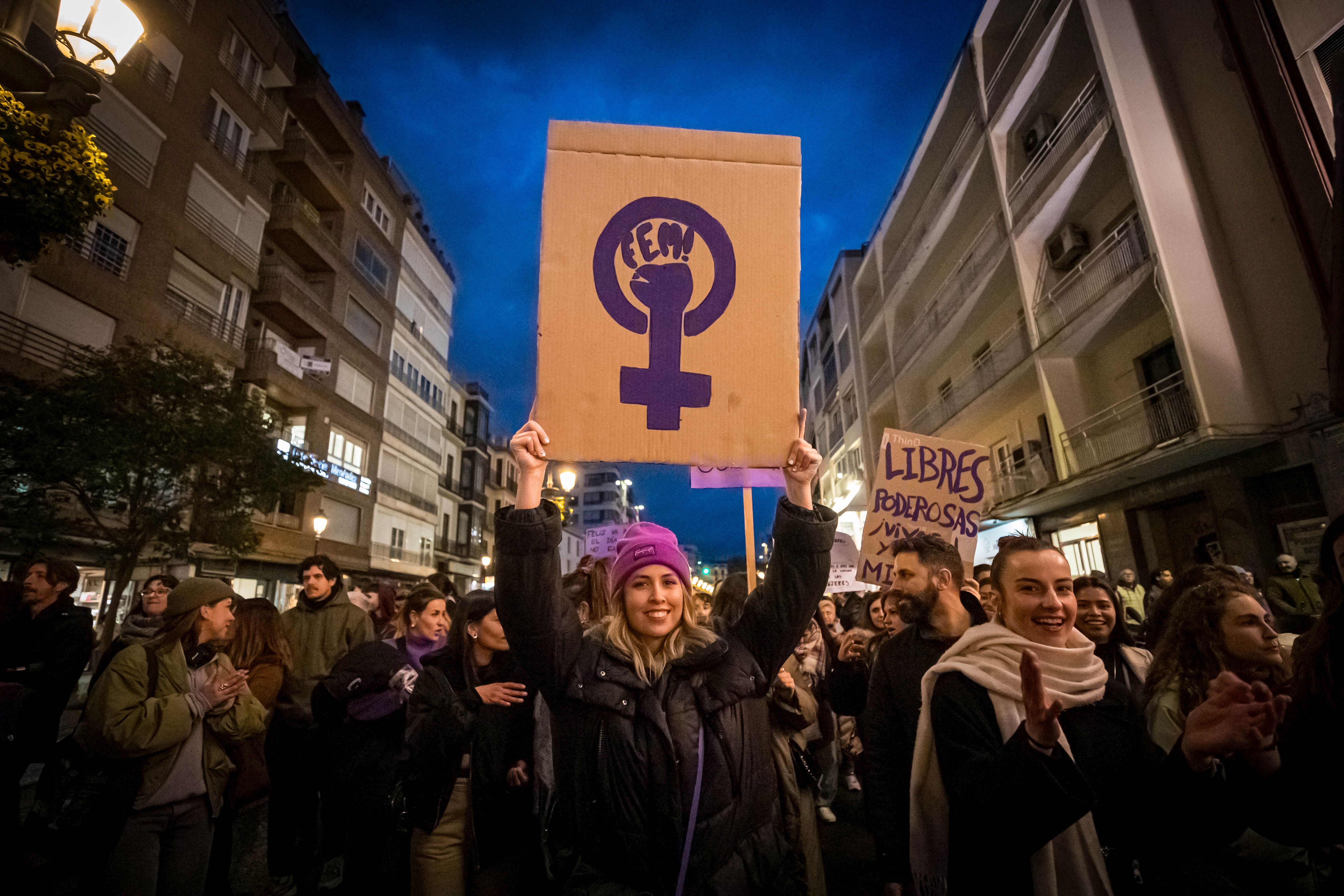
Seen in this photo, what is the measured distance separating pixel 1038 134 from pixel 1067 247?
3.20 meters

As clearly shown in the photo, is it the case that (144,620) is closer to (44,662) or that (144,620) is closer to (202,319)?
(44,662)

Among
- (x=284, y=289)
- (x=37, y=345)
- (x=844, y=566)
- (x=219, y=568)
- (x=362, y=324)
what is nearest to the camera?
(x=844, y=566)

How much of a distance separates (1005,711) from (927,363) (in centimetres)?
2027

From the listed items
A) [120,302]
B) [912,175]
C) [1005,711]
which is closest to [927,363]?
[912,175]

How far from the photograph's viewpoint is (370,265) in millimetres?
30469

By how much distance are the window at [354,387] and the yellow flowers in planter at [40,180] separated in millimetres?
23393

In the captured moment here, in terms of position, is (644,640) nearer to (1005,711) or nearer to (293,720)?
(1005,711)

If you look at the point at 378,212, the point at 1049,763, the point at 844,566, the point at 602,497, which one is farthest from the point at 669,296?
the point at 602,497

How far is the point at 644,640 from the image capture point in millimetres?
2211

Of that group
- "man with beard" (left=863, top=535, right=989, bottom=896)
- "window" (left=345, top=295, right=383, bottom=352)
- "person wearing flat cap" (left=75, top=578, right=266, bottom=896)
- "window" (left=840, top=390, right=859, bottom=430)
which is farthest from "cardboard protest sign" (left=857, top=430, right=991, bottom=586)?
"window" (left=345, top=295, right=383, bottom=352)

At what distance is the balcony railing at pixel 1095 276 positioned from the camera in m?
11.8

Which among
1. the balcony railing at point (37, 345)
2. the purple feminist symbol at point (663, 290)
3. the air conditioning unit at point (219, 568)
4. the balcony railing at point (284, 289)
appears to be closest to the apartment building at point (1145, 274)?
the purple feminist symbol at point (663, 290)

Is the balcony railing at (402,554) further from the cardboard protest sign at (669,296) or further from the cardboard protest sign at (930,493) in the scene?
the cardboard protest sign at (669,296)

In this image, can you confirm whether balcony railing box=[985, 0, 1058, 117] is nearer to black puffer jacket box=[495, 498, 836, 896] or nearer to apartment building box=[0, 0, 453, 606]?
black puffer jacket box=[495, 498, 836, 896]
